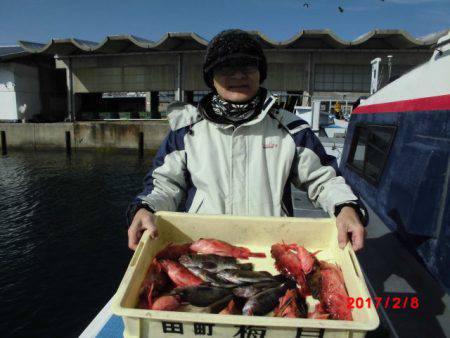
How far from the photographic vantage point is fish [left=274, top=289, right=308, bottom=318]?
186 centimetres

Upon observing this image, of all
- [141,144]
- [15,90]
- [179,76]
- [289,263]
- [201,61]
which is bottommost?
[141,144]

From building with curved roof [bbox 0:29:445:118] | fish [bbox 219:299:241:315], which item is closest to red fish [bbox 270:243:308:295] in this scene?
fish [bbox 219:299:241:315]

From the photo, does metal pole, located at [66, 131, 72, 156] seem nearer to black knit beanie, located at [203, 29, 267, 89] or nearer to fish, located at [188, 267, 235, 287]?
black knit beanie, located at [203, 29, 267, 89]

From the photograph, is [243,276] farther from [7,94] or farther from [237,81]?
[7,94]

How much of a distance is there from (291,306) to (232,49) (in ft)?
5.88

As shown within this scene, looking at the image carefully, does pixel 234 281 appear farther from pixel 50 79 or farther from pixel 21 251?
pixel 50 79

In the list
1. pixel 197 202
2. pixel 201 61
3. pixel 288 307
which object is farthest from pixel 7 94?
pixel 288 307

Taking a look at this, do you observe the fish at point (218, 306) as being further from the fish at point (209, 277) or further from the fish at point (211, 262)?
the fish at point (211, 262)

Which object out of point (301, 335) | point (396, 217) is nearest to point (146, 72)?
point (396, 217)

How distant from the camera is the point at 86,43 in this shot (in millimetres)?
30969

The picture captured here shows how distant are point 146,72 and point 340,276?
100ft

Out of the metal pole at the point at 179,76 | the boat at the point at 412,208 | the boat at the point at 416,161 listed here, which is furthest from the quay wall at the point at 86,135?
the boat at the point at 412,208

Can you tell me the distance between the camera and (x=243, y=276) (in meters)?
2.18

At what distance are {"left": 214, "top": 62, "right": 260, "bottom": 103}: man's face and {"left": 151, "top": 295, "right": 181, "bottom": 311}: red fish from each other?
5.10 ft
